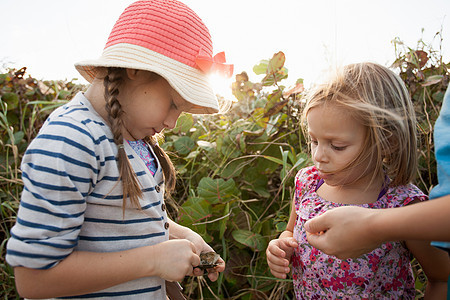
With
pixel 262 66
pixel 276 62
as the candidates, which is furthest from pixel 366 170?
pixel 262 66

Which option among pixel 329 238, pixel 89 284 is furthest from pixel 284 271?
pixel 89 284

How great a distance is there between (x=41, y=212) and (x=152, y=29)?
662 mm

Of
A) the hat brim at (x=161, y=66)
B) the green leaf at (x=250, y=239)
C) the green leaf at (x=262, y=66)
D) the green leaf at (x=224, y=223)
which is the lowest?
the green leaf at (x=250, y=239)

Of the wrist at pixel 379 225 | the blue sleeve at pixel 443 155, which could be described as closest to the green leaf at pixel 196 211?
→ the wrist at pixel 379 225

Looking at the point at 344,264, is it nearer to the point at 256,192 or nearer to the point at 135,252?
the point at 135,252

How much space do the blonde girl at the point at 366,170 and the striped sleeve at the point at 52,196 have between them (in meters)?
0.75

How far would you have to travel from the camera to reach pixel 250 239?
184cm

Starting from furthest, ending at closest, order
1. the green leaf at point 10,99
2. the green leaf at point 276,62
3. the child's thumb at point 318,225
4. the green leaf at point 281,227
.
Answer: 1. the green leaf at point 10,99
2. the green leaf at point 276,62
3. the green leaf at point 281,227
4. the child's thumb at point 318,225

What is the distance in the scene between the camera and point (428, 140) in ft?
5.97

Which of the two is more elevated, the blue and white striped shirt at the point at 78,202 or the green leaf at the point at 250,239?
the blue and white striped shirt at the point at 78,202

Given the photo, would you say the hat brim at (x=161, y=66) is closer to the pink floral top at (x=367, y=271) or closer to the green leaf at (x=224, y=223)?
the pink floral top at (x=367, y=271)

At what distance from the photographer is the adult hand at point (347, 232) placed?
3.06 ft

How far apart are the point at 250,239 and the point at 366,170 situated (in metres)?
0.81

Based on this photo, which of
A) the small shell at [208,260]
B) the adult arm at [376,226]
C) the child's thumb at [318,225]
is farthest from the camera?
Result: the small shell at [208,260]
